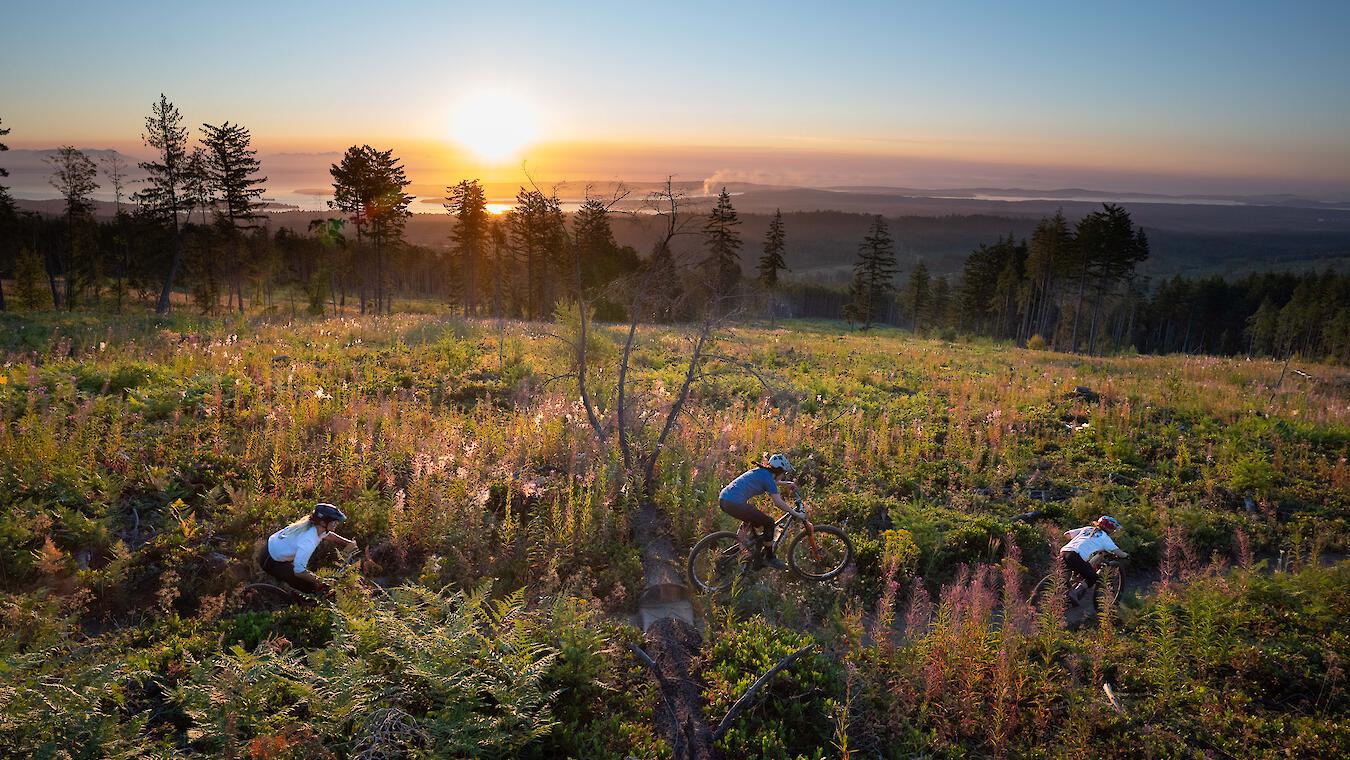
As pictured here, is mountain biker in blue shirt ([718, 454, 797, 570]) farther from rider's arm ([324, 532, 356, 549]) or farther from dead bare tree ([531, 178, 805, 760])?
rider's arm ([324, 532, 356, 549])

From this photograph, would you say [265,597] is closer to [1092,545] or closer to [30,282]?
[1092,545]

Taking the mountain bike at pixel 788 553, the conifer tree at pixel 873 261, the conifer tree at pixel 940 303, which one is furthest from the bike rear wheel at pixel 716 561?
the conifer tree at pixel 940 303

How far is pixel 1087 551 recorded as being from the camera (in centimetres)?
802

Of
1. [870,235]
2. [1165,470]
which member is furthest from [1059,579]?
[870,235]

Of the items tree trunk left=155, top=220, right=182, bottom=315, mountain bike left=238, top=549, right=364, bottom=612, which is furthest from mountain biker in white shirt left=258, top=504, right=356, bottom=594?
tree trunk left=155, top=220, right=182, bottom=315

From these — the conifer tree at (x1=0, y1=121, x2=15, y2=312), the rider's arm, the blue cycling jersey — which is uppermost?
the conifer tree at (x1=0, y1=121, x2=15, y2=312)

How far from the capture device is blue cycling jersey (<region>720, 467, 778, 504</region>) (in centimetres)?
797

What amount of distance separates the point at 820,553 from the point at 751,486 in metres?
1.42

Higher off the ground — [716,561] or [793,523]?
[793,523]

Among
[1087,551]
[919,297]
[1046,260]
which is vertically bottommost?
[1087,551]

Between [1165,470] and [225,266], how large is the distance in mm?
75151

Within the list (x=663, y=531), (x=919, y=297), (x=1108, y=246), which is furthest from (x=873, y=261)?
(x=663, y=531)

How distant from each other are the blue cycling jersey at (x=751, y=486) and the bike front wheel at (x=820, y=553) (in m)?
0.94

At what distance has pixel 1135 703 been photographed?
5.80 metres
